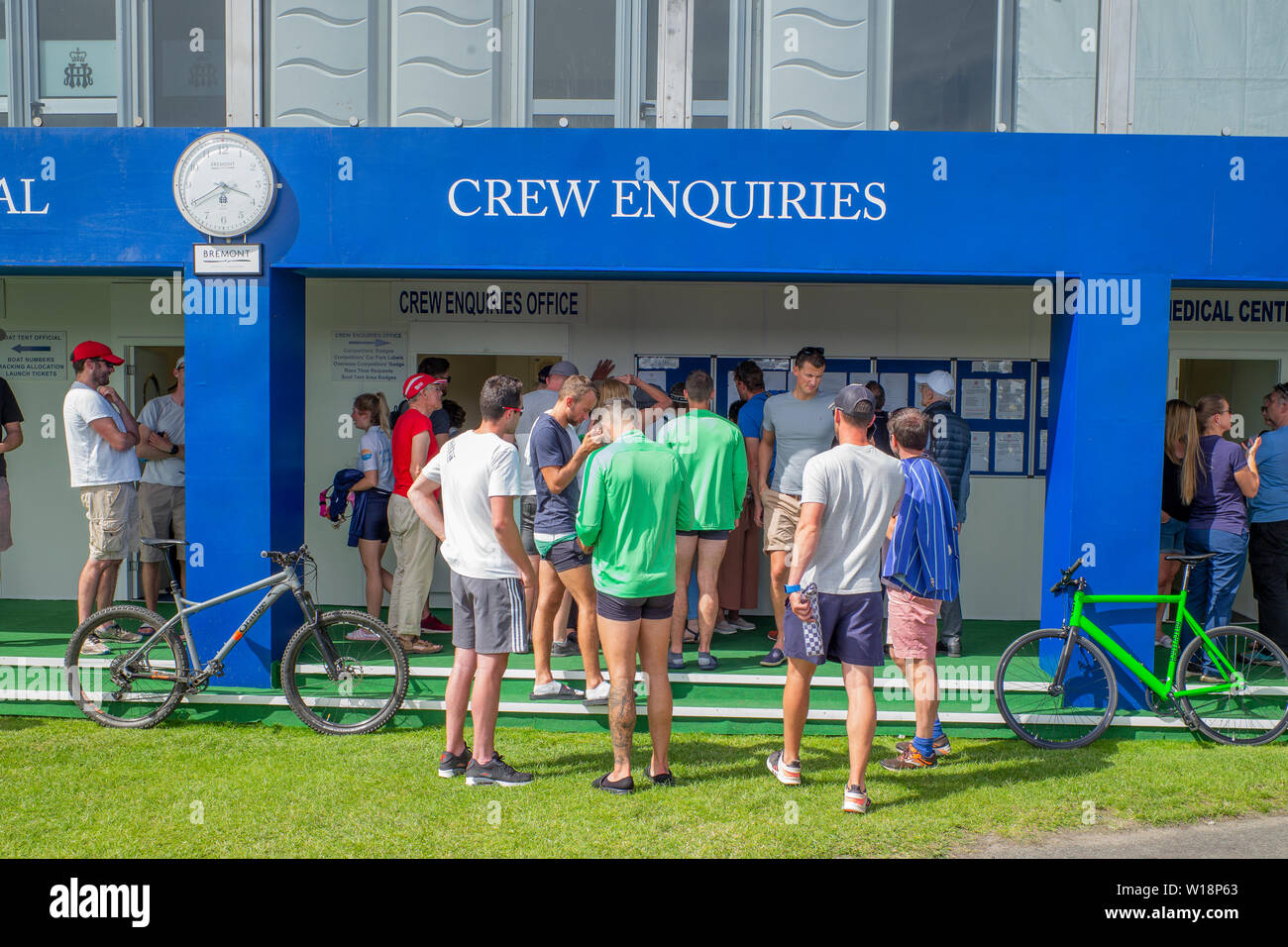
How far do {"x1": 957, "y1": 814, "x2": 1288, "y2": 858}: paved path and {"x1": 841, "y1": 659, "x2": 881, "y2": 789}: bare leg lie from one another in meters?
0.54

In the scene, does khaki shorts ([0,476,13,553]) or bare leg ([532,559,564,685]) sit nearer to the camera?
bare leg ([532,559,564,685])

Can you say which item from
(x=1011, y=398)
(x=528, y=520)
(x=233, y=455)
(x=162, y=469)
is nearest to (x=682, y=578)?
(x=528, y=520)

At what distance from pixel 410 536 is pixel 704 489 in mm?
1905

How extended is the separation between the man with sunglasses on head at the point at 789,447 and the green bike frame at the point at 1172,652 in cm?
163

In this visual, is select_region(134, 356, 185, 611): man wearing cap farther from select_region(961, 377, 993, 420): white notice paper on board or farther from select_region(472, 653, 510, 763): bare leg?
select_region(961, 377, 993, 420): white notice paper on board

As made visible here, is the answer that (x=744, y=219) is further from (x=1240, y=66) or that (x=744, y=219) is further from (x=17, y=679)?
(x=17, y=679)

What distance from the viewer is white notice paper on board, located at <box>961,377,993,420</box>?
7613 mm

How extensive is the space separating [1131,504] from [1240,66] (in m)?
2.78

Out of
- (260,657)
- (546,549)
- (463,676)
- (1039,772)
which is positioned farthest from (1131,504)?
(260,657)

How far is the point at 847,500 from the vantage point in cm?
430

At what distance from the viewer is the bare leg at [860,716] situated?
430 cm

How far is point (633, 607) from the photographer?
4.38 meters

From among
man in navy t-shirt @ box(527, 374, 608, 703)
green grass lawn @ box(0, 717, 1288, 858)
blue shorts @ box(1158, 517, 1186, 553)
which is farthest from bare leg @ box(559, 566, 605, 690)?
blue shorts @ box(1158, 517, 1186, 553)

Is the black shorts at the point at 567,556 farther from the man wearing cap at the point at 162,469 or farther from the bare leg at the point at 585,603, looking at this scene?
the man wearing cap at the point at 162,469
